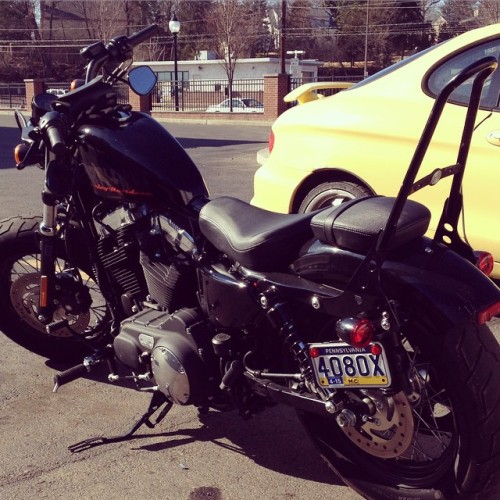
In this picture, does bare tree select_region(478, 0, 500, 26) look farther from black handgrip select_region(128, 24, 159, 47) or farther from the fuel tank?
the fuel tank

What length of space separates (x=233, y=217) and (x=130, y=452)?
1162 mm

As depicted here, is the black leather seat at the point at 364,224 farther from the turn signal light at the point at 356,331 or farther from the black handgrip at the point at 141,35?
the black handgrip at the point at 141,35

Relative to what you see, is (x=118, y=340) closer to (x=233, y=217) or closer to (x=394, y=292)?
(x=233, y=217)

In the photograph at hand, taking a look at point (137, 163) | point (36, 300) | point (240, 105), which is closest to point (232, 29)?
point (240, 105)

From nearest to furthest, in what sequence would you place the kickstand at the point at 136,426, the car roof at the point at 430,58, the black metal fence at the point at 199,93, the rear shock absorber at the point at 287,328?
the rear shock absorber at the point at 287,328, the kickstand at the point at 136,426, the car roof at the point at 430,58, the black metal fence at the point at 199,93

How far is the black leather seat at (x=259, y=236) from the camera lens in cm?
264

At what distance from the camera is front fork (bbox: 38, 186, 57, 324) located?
3360 mm

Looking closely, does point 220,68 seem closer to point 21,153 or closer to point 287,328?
point 21,153

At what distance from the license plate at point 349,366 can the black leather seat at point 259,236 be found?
1.15 ft

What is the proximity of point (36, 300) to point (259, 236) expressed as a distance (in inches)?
65.4

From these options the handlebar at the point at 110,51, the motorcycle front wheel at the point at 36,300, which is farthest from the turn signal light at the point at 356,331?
the handlebar at the point at 110,51

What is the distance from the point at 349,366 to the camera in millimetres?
2482

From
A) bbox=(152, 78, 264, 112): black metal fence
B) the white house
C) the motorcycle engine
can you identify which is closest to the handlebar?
the motorcycle engine

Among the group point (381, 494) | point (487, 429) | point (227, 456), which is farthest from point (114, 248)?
point (487, 429)
